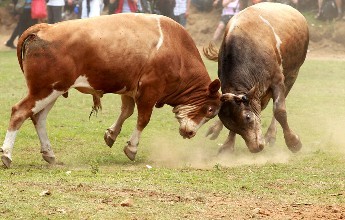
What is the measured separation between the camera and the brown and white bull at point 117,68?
11.7 metres

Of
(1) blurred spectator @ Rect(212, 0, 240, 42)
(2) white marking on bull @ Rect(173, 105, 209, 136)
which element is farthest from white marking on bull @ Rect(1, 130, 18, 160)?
(1) blurred spectator @ Rect(212, 0, 240, 42)

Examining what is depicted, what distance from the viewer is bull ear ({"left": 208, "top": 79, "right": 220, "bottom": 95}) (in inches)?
485

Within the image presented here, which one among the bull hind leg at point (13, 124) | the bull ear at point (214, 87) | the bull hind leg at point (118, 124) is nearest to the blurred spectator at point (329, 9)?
the bull hind leg at point (118, 124)

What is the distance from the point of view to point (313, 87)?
21.1m

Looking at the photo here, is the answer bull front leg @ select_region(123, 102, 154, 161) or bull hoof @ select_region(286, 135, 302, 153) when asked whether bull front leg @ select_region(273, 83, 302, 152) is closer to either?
bull hoof @ select_region(286, 135, 302, 153)

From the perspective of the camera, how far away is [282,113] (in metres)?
13.2

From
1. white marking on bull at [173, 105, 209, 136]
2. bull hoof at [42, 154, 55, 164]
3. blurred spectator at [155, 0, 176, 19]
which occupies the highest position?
white marking on bull at [173, 105, 209, 136]

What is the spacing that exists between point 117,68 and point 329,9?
19493 millimetres

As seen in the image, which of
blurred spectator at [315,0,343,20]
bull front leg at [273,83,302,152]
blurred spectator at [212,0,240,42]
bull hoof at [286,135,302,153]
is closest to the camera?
bull front leg at [273,83,302,152]

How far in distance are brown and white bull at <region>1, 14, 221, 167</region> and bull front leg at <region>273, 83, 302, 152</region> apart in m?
0.89

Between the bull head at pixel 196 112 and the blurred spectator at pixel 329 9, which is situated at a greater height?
the bull head at pixel 196 112

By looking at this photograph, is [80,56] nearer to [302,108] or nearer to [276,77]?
[276,77]

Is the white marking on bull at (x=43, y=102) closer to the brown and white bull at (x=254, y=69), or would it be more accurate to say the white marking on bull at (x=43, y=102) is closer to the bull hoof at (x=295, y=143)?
the brown and white bull at (x=254, y=69)

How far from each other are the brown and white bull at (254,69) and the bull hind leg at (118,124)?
1.20 meters
